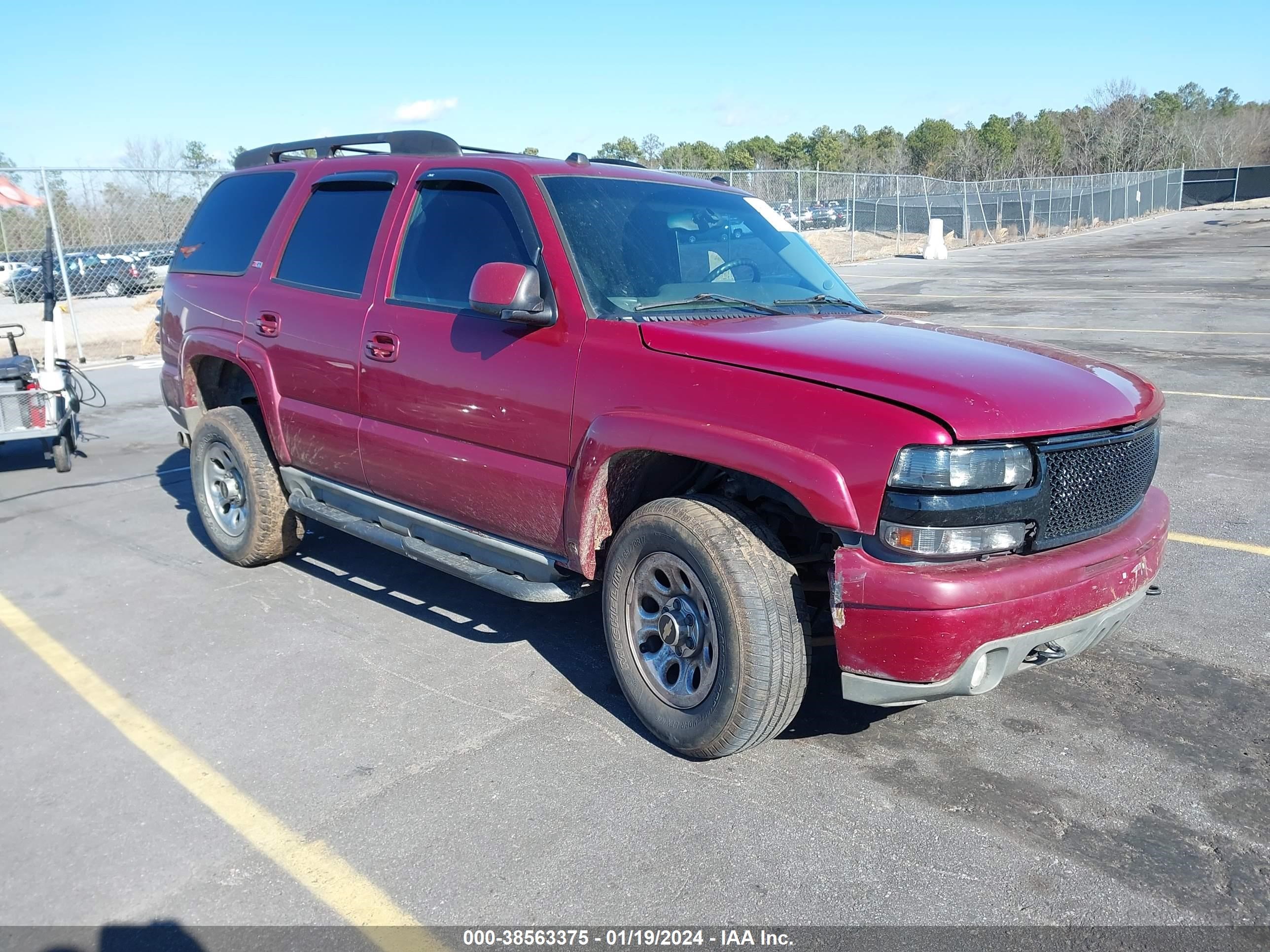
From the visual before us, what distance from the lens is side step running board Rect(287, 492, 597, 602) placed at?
3863 mm

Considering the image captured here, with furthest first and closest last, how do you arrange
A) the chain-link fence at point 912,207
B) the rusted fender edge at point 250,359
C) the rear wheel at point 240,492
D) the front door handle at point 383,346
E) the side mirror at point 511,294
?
the chain-link fence at point 912,207 < the rear wheel at point 240,492 < the rusted fender edge at point 250,359 < the front door handle at point 383,346 < the side mirror at point 511,294

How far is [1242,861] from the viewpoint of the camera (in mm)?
2867

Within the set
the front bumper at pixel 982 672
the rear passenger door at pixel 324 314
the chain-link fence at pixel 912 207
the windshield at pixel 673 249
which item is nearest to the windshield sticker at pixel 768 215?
the windshield at pixel 673 249

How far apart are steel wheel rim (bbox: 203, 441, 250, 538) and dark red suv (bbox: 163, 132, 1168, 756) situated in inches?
10.0

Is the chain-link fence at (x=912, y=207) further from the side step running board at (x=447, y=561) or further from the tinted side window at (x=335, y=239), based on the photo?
the side step running board at (x=447, y=561)

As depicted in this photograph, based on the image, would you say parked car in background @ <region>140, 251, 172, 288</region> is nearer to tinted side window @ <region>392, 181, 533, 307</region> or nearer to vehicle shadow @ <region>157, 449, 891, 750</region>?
vehicle shadow @ <region>157, 449, 891, 750</region>

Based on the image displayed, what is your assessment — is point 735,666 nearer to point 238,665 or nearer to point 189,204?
point 238,665

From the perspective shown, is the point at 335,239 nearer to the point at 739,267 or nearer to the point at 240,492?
the point at 240,492

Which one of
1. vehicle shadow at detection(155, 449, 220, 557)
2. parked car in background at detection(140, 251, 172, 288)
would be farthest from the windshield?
parked car in background at detection(140, 251, 172, 288)

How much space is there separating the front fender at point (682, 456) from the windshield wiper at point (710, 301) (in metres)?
0.53

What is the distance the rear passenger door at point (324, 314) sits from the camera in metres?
4.64

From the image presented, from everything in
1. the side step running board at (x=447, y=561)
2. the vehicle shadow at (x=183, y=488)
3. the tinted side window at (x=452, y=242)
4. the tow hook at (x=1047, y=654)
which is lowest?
the vehicle shadow at (x=183, y=488)

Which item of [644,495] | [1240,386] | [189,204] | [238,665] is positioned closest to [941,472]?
[644,495]

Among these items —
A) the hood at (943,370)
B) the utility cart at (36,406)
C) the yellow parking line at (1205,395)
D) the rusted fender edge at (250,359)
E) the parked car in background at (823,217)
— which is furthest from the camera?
the parked car in background at (823,217)
